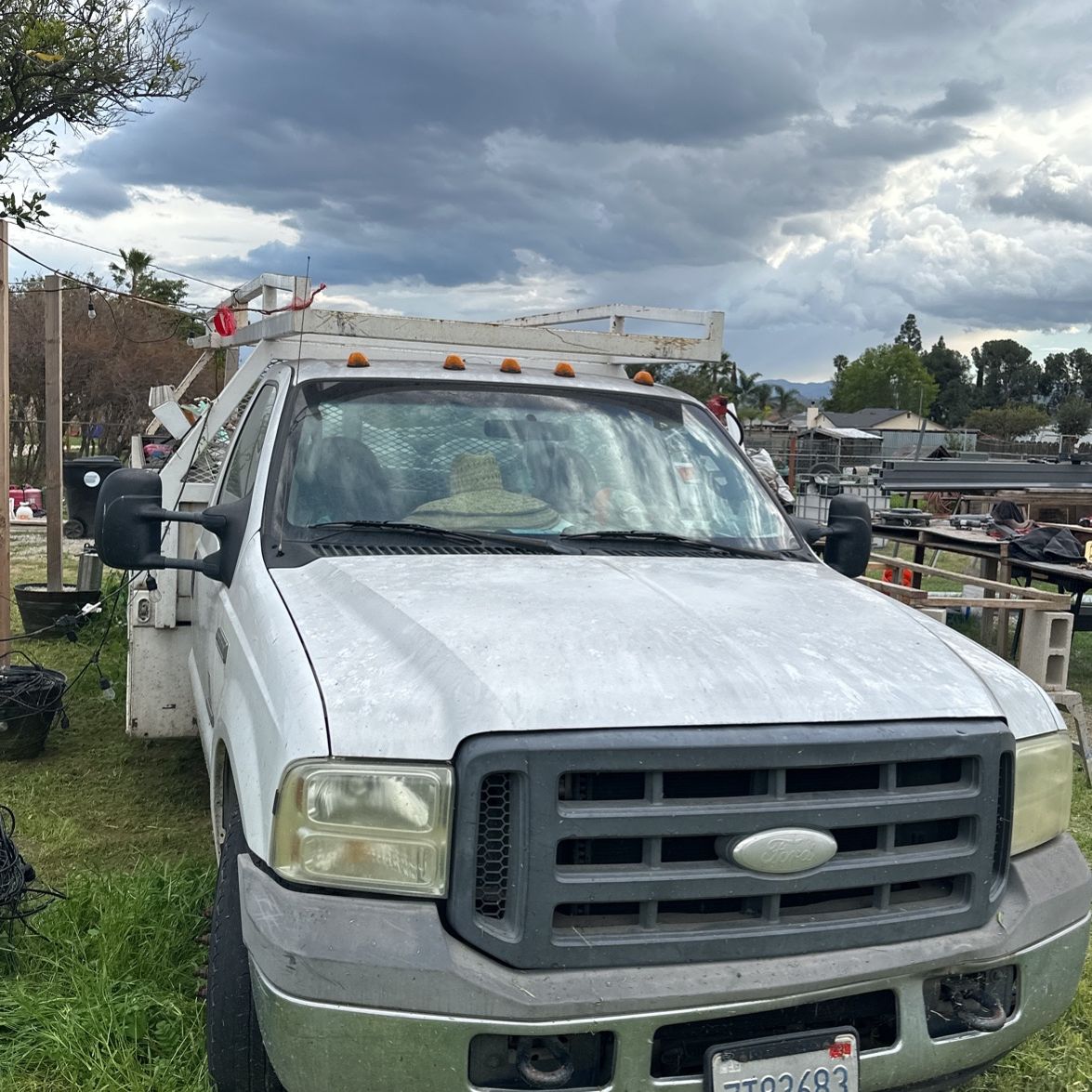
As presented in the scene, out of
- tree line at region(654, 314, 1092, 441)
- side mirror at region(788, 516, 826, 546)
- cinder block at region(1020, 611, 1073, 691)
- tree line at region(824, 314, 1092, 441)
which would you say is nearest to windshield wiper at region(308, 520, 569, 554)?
side mirror at region(788, 516, 826, 546)

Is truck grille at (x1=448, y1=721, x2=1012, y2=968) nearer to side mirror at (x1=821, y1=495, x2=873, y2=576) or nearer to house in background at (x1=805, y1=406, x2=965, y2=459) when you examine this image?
side mirror at (x1=821, y1=495, x2=873, y2=576)

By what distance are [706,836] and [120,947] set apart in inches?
86.0

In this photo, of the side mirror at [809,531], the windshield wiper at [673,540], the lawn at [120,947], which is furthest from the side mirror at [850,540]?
the lawn at [120,947]

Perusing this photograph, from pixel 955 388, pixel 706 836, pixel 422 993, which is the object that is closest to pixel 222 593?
pixel 422 993

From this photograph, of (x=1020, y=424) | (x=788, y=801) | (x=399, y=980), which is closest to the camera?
(x=399, y=980)

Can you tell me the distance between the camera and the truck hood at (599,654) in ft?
7.68

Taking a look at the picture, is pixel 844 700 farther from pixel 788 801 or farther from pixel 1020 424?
pixel 1020 424

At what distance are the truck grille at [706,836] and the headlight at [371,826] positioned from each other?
6 cm

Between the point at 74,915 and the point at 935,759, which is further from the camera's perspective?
the point at 74,915

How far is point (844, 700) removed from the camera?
2.50 m

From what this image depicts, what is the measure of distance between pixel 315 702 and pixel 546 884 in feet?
1.97

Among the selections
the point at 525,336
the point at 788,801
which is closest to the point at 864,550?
the point at 525,336

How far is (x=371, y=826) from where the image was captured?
2287mm

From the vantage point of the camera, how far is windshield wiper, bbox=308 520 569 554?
11.4 ft
